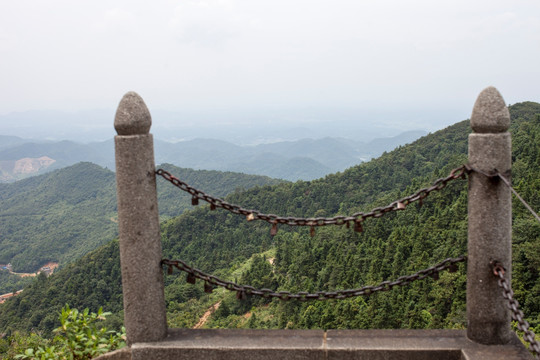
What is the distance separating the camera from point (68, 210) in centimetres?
9525

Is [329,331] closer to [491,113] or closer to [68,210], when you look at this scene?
[491,113]

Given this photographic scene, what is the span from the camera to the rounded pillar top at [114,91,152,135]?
3520 mm

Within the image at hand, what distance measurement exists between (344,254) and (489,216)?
840 inches

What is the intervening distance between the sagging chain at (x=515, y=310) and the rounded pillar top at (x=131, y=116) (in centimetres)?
286

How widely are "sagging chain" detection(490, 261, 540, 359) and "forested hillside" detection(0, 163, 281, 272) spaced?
56.9 meters

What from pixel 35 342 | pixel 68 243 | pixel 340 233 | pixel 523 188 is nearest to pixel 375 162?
pixel 340 233

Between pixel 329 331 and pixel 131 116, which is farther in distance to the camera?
pixel 329 331

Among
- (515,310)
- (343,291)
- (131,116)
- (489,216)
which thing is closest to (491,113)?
(489,216)

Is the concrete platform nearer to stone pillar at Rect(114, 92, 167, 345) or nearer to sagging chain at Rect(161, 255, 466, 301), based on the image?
stone pillar at Rect(114, 92, 167, 345)

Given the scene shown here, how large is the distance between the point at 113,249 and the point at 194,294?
14074 mm

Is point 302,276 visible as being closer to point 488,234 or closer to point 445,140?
point 488,234

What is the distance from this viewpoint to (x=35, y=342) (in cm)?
548

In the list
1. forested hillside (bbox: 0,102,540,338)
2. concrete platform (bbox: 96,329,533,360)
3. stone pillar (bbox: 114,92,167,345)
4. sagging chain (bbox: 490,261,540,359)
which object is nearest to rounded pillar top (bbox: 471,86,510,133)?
sagging chain (bbox: 490,261,540,359)

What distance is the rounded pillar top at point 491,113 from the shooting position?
322 cm
